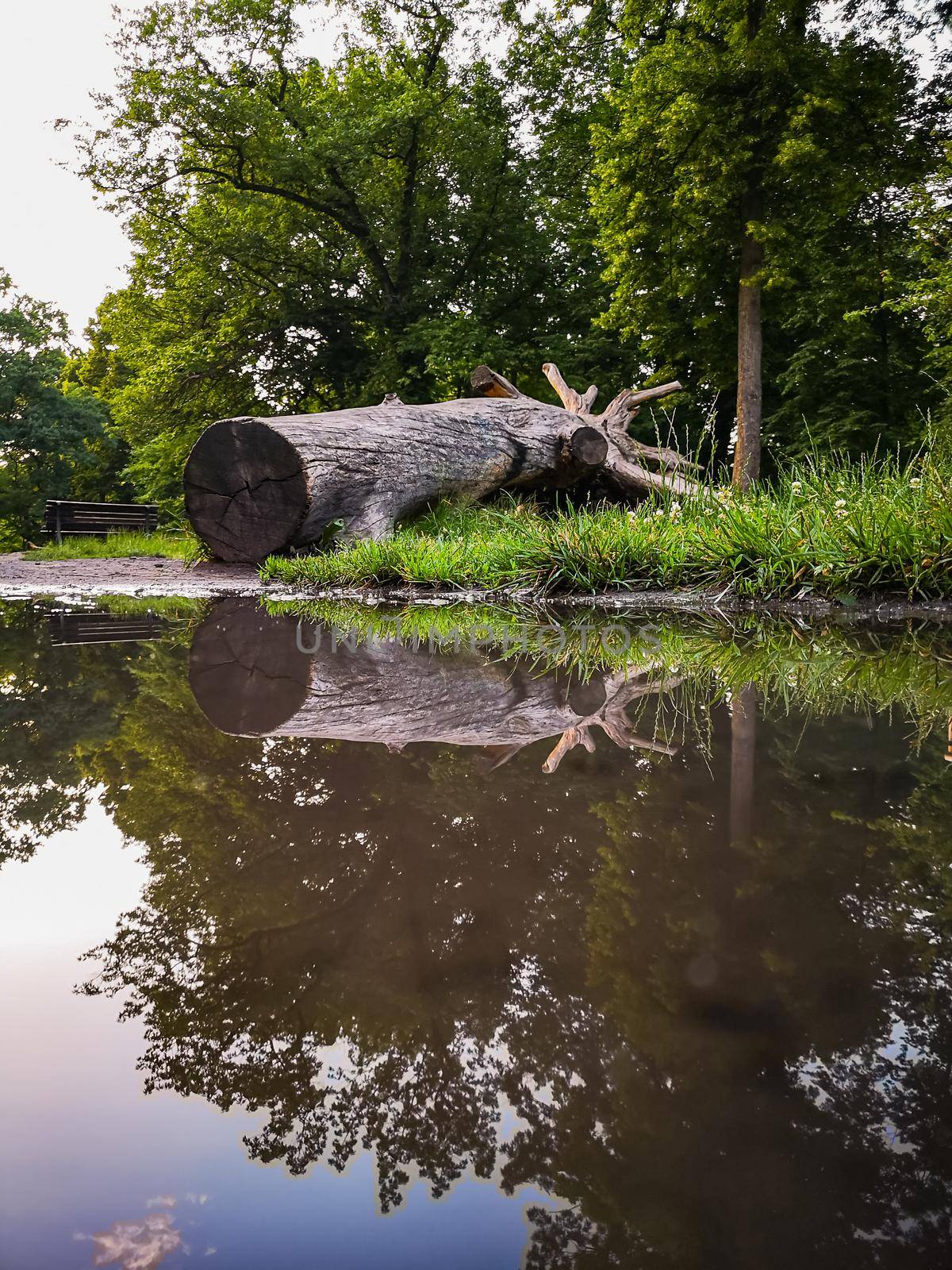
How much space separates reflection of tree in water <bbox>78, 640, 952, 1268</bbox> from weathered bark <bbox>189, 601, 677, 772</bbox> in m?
0.46

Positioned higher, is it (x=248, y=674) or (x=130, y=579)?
(x=248, y=674)

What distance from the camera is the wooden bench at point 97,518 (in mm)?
14859

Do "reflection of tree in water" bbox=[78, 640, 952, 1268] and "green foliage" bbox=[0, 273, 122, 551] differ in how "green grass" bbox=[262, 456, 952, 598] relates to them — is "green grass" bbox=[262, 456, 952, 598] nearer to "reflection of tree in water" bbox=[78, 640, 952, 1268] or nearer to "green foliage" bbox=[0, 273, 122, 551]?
"reflection of tree in water" bbox=[78, 640, 952, 1268]

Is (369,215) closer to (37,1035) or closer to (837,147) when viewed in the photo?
(837,147)

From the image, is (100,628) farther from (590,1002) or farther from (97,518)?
(97,518)

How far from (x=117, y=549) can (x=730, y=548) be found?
974cm

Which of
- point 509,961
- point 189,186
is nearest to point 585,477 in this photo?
point 509,961

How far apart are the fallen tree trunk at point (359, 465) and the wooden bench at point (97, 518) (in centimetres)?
825

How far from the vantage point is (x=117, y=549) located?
461 inches

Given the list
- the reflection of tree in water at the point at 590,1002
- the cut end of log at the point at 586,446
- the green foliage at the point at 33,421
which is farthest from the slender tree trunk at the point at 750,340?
the green foliage at the point at 33,421

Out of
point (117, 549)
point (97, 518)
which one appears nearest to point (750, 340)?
point (117, 549)

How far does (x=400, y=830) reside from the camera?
1.11m

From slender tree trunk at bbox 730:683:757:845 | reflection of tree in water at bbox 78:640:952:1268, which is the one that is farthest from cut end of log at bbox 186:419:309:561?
reflection of tree in water at bbox 78:640:952:1268

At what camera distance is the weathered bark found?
168cm
